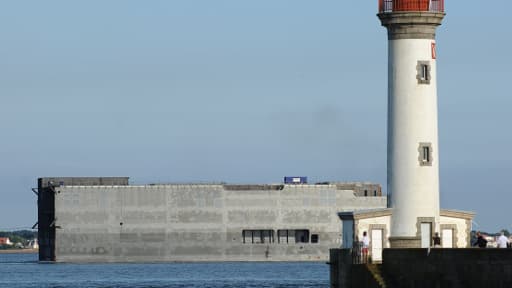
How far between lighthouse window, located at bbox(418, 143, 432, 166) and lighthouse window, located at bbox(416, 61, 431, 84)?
7.51 ft

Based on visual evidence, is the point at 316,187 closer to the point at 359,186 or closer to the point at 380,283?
the point at 359,186

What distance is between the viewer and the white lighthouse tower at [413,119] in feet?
187

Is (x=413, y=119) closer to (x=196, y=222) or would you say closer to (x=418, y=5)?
(x=418, y=5)

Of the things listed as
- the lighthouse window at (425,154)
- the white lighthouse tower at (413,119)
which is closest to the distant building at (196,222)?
the white lighthouse tower at (413,119)

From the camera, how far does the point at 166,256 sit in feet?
545

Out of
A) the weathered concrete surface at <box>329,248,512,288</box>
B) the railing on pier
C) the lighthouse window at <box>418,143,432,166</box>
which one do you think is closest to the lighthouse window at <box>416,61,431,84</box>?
the railing on pier

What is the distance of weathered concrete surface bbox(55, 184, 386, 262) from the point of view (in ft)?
546

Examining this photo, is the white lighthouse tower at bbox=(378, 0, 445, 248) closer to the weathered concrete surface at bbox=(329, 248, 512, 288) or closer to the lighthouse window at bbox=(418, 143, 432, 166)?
the lighthouse window at bbox=(418, 143, 432, 166)

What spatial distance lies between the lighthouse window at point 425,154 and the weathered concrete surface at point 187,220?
109 meters

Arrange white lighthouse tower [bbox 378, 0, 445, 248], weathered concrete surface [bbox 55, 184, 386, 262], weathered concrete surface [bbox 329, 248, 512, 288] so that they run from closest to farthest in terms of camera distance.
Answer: weathered concrete surface [bbox 329, 248, 512, 288], white lighthouse tower [bbox 378, 0, 445, 248], weathered concrete surface [bbox 55, 184, 386, 262]

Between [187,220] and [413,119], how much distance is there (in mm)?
110434

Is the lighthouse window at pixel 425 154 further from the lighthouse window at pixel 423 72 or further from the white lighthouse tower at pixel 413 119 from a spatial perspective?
the lighthouse window at pixel 423 72

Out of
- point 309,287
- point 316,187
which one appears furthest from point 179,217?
point 309,287

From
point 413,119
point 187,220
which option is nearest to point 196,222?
point 187,220
